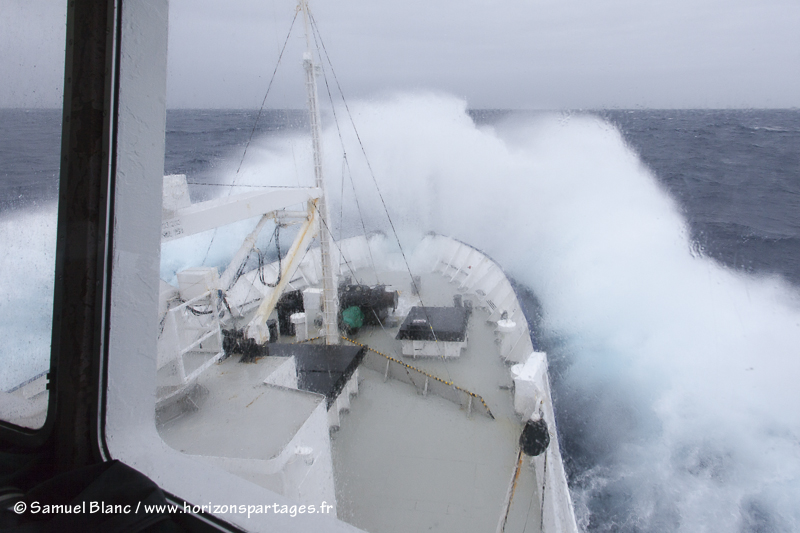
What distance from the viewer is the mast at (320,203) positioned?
896 centimetres

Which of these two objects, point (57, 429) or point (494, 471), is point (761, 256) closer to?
point (494, 471)

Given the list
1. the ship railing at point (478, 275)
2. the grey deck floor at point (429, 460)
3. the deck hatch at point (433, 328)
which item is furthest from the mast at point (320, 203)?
the ship railing at point (478, 275)

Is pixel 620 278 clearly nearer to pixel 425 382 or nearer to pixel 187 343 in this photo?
pixel 425 382

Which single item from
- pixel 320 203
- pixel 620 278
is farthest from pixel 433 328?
pixel 620 278

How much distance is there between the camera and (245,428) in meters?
4.36

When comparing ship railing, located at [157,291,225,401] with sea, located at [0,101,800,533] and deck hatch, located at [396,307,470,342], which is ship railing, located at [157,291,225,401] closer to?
sea, located at [0,101,800,533]

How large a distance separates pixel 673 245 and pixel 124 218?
1632cm

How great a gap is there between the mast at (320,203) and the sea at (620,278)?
1907 millimetres

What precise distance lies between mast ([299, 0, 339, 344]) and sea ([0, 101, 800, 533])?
1.91 m

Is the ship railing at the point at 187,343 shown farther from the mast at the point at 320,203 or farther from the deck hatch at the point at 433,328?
the deck hatch at the point at 433,328

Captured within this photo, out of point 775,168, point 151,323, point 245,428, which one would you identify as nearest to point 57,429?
point 151,323

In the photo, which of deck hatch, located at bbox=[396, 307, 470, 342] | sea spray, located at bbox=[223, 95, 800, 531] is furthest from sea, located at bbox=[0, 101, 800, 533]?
deck hatch, located at bbox=[396, 307, 470, 342]

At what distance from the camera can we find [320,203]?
9.23 m

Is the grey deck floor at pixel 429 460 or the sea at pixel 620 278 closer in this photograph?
the sea at pixel 620 278
